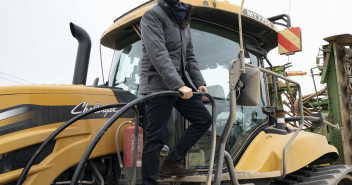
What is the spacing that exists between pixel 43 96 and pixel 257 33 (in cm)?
217

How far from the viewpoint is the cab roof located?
2.82 m

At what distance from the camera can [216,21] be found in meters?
3.00

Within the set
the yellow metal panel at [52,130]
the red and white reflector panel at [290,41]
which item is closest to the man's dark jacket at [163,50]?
the yellow metal panel at [52,130]

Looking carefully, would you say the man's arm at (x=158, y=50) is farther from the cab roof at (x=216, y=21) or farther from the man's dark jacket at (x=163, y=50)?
the cab roof at (x=216, y=21)

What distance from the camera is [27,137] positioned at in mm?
2188

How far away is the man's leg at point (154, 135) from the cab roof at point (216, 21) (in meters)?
0.92

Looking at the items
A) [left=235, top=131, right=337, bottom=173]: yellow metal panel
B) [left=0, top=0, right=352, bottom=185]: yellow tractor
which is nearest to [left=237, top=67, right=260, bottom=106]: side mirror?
[left=0, top=0, right=352, bottom=185]: yellow tractor

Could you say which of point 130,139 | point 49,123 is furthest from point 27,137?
point 130,139

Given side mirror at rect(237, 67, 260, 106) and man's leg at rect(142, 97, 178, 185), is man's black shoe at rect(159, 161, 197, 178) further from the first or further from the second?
side mirror at rect(237, 67, 260, 106)

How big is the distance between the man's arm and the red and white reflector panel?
4.49ft

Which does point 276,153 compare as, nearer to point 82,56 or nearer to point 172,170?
point 172,170

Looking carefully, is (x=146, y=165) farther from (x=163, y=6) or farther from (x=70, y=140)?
(x=163, y=6)

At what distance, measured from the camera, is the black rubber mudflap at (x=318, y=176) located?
3.04 m

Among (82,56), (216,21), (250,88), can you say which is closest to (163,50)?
(250,88)
